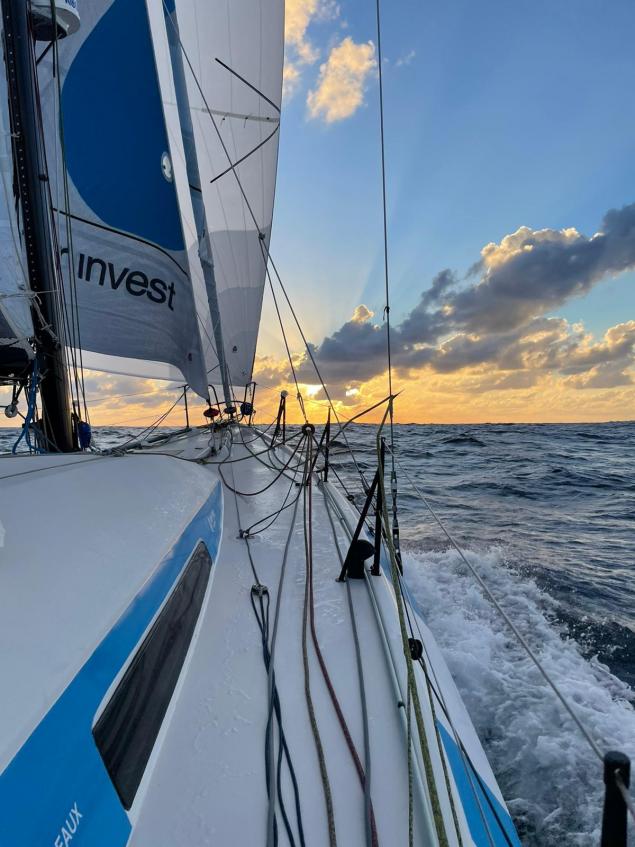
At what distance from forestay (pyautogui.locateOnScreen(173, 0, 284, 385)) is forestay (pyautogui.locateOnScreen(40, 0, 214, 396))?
1131mm

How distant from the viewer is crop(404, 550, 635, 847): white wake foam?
1.89m

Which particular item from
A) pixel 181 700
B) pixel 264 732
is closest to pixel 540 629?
pixel 264 732

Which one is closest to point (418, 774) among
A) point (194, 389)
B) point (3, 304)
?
point (3, 304)

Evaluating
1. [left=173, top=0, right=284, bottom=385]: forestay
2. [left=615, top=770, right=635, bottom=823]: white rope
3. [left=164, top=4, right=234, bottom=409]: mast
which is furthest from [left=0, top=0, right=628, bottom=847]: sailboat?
[left=173, top=0, right=284, bottom=385]: forestay

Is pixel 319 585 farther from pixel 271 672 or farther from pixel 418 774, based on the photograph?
pixel 418 774

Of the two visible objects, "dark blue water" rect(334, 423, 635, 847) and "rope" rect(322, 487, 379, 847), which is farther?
"dark blue water" rect(334, 423, 635, 847)

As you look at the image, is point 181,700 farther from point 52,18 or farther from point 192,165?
point 192,165

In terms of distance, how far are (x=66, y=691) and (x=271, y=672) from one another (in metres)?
0.80

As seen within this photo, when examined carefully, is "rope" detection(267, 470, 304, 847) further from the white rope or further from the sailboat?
the white rope

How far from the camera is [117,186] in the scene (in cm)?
446

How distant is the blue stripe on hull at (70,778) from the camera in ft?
2.44

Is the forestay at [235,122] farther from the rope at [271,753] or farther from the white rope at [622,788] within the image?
the white rope at [622,788]

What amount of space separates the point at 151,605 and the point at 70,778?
2.10ft

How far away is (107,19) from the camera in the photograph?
4.38 meters
